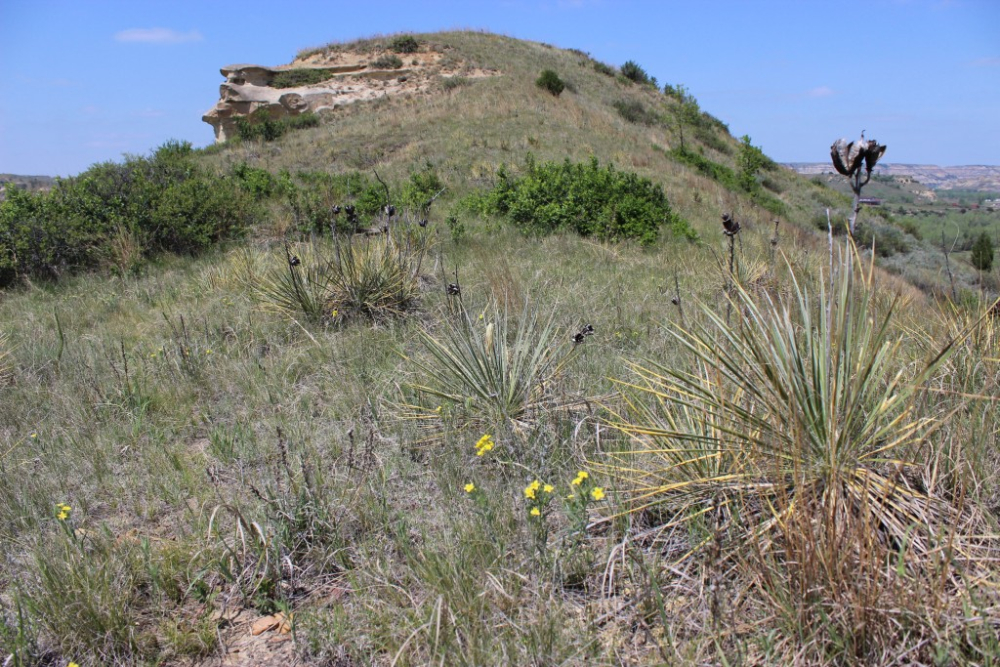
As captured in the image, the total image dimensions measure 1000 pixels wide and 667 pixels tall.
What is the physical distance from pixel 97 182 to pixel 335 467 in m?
8.13

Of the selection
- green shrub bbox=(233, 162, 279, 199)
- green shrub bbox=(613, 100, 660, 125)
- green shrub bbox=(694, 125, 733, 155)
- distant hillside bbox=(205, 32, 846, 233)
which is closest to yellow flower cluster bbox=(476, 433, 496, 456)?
green shrub bbox=(233, 162, 279, 199)

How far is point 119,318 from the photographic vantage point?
589 cm

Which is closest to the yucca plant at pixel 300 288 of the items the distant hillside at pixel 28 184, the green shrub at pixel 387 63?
the distant hillside at pixel 28 184

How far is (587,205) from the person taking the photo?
9945 millimetres

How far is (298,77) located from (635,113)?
→ 15.1 metres

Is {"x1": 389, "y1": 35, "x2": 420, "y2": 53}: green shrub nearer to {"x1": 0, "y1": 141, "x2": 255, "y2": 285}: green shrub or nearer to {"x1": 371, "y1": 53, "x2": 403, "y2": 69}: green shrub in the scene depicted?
{"x1": 371, "y1": 53, "x2": 403, "y2": 69}: green shrub

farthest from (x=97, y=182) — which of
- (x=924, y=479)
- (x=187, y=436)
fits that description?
(x=924, y=479)

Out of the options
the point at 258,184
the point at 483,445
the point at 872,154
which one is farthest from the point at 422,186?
the point at 872,154

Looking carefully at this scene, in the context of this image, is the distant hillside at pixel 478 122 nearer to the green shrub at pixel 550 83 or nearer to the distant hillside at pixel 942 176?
the green shrub at pixel 550 83

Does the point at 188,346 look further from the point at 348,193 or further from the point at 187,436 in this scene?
the point at 348,193

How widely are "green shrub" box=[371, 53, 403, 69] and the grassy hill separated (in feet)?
85.6

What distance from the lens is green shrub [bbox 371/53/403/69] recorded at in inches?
1137

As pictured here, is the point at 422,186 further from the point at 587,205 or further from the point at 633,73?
the point at 633,73

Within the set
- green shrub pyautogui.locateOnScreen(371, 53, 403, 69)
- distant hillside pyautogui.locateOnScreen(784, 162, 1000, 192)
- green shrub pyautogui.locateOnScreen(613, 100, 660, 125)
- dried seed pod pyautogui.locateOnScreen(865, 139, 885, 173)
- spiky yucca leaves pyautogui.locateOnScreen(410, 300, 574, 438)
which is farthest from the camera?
green shrub pyautogui.locateOnScreen(371, 53, 403, 69)
